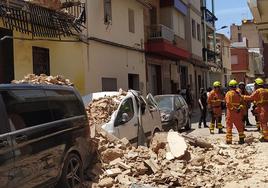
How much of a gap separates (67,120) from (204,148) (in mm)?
5137

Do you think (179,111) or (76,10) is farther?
(179,111)

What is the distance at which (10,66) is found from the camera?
15281mm

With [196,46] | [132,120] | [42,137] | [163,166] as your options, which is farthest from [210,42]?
[42,137]

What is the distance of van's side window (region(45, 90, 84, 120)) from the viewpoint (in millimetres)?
7617

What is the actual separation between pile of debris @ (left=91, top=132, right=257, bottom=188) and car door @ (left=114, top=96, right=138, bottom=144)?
0.69 m

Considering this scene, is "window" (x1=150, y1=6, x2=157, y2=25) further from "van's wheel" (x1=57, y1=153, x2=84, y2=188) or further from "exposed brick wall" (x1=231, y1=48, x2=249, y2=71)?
"exposed brick wall" (x1=231, y1=48, x2=249, y2=71)

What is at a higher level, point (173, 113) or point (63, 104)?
point (63, 104)

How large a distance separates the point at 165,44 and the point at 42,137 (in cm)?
2169

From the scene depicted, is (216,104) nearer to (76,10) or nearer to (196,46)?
(76,10)

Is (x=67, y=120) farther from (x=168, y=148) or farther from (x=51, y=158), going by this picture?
(x=168, y=148)

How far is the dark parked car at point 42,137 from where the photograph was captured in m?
6.11

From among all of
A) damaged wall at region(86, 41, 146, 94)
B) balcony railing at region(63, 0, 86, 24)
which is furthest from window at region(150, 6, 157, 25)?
balcony railing at region(63, 0, 86, 24)

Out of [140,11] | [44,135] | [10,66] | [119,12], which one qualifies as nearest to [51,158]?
[44,135]

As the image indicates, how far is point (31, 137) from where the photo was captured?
6559 millimetres
